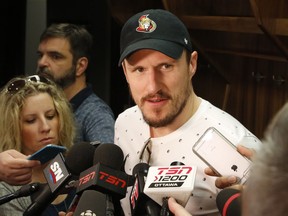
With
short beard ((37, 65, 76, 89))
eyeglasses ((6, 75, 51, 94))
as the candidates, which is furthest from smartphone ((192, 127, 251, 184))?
short beard ((37, 65, 76, 89))

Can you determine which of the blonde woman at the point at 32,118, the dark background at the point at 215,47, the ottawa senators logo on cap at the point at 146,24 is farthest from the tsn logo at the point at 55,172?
the dark background at the point at 215,47

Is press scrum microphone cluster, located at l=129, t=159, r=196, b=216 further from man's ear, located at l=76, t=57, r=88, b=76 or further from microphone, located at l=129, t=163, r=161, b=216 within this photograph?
man's ear, located at l=76, t=57, r=88, b=76

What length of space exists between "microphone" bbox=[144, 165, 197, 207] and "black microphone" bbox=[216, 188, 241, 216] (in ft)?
0.33

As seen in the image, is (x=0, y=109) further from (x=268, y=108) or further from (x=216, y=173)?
(x=268, y=108)

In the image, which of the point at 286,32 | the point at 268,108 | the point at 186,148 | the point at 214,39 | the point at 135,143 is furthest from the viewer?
the point at 214,39

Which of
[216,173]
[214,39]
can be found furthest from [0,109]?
[214,39]

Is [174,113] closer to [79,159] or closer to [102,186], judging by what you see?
[79,159]

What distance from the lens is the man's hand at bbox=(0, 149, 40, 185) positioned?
1610 millimetres

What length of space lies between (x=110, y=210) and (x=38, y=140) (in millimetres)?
964

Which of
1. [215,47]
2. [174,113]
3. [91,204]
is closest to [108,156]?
[91,204]

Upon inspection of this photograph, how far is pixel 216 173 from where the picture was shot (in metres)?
1.30

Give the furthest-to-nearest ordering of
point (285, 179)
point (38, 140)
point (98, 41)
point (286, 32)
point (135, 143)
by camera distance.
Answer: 1. point (98, 41)
2. point (286, 32)
3. point (38, 140)
4. point (135, 143)
5. point (285, 179)

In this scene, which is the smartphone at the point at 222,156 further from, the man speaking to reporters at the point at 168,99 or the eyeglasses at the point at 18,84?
the eyeglasses at the point at 18,84

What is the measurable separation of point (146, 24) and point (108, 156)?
47 cm
